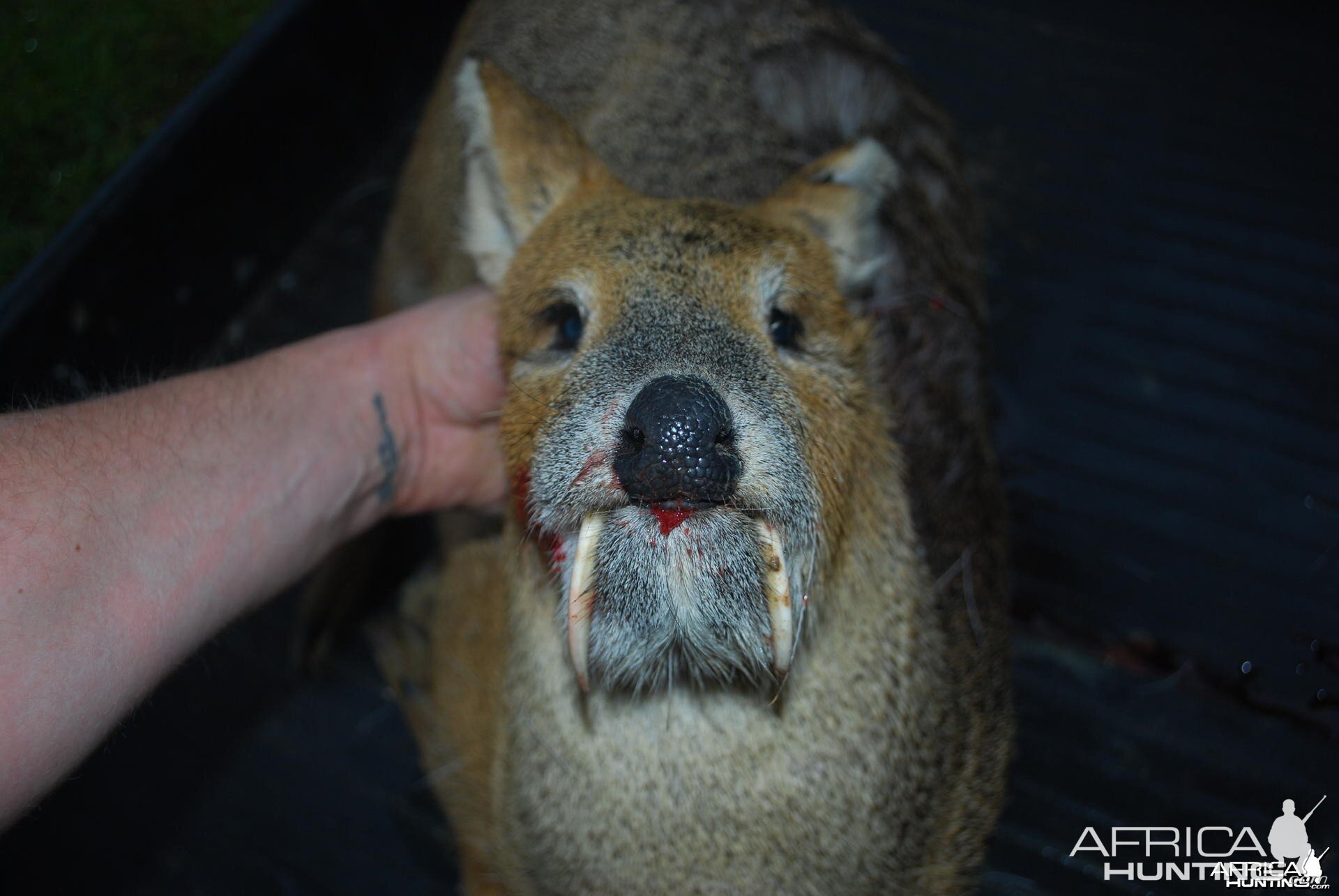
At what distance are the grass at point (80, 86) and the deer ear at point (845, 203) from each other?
331cm

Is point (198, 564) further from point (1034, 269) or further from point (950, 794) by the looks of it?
point (1034, 269)

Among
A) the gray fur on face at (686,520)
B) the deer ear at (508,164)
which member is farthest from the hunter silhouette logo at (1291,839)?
the deer ear at (508,164)

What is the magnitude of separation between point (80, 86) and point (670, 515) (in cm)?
444

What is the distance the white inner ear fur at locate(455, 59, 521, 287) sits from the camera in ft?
8.97

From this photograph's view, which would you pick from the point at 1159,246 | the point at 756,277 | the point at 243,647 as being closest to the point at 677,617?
the point at 756,277

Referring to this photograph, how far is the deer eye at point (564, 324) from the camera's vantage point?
222 cm

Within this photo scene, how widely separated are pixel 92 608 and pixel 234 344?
2409mm

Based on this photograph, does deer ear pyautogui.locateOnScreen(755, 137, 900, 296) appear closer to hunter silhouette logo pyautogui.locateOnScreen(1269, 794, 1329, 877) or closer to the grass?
hunter silhouette logo pyautogui.locateOnScreen(1269, 794, 1329, 877)

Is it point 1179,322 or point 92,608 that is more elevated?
point 92,608

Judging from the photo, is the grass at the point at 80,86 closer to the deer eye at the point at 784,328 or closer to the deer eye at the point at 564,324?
the deer eye at the point at 564,324

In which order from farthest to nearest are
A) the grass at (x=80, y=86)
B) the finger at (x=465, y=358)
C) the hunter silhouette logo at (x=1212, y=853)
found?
the grass at (x=80, y=86) < the hunter silhouette logo at (x=1212, y=853) < the finger at (x=465, y=358)

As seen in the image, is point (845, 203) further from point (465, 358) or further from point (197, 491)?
point (197, 491)

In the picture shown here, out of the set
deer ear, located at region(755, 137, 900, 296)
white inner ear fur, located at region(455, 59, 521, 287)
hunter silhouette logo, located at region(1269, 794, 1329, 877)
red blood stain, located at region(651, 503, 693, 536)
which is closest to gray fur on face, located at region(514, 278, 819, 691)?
red blood stain, located at region(651, 503, 693, 536)

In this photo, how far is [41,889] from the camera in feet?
10.9
